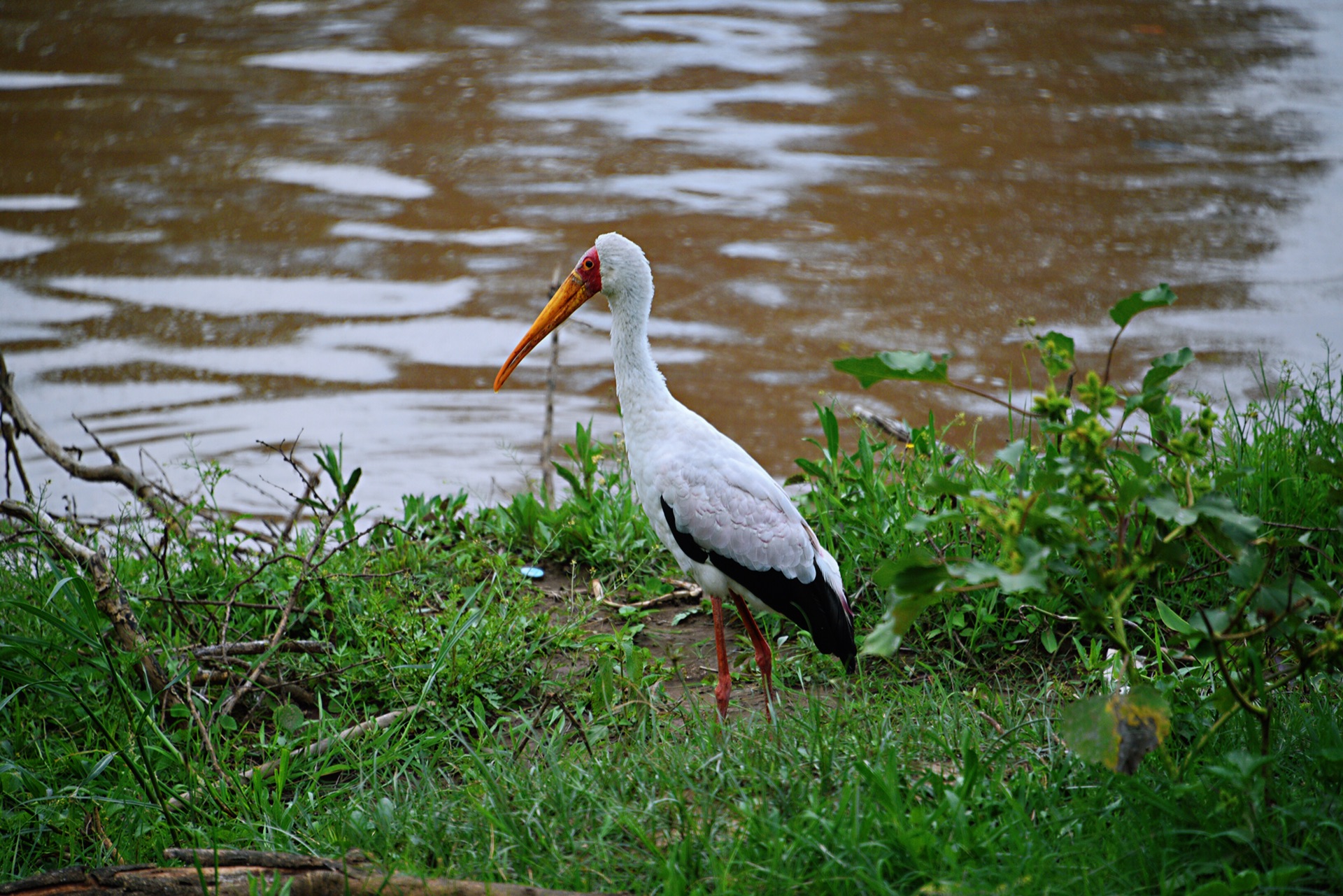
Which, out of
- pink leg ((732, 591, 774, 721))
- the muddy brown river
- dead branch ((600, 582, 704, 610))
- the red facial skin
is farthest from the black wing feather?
the muddy brown river

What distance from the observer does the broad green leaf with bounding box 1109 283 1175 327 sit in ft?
7.00

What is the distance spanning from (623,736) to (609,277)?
139cm

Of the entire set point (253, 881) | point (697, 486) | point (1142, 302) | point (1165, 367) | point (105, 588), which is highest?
point (1142, 302)

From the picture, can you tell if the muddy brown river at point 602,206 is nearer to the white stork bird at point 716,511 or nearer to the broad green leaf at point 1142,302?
the white stork bird at point 716,511

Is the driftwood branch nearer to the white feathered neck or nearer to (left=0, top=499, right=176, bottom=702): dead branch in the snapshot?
(left=0, top=499, right=176, bottom=702): dead branch

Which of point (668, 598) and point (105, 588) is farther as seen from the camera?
point (668, 598)

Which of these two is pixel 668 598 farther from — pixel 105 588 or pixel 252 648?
Result: pixel 105 588

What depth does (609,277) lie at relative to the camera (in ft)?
11.8

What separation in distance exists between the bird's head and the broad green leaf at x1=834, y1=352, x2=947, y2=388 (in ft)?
4.68

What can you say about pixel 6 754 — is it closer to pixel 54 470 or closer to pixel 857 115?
pixel 54 470

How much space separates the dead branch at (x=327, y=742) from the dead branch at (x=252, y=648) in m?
0.29

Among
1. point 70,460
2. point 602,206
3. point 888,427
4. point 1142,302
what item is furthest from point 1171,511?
point 602,206

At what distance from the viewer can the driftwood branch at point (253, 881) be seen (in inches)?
87.5

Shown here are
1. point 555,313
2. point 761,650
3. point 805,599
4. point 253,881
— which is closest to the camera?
point 253,881
